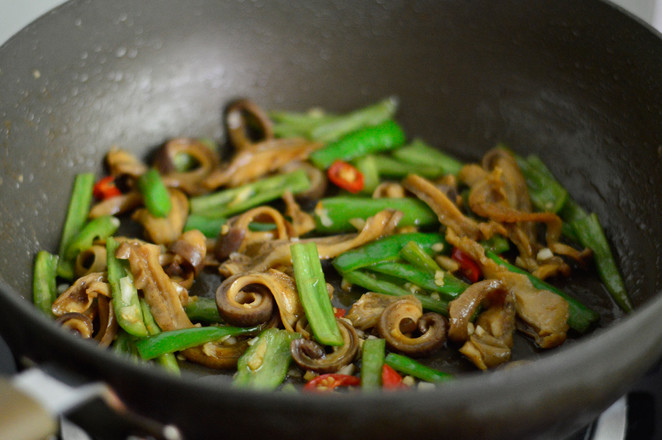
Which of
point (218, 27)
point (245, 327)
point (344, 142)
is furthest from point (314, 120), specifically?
point (245, 327)

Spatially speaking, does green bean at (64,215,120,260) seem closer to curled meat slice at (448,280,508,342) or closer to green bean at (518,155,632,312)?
curled meat slice at (448,280,508,342)

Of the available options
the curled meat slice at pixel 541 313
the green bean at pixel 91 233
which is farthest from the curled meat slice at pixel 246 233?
the curled meat slice at pixel 541 313

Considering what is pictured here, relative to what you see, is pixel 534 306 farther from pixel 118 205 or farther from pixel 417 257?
pixel 118 205

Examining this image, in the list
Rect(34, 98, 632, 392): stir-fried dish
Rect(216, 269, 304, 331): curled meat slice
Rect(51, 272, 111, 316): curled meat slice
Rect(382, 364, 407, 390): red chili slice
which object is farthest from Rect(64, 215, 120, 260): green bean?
Rect(382, 364, 407, 390): red chili slice

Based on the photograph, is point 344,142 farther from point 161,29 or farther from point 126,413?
point 126,413

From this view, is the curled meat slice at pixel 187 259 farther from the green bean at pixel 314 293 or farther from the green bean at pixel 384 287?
the green bean at pixel 384 287

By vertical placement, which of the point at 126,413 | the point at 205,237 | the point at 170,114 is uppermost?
the point at 126,413

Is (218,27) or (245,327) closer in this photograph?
(245,327)
